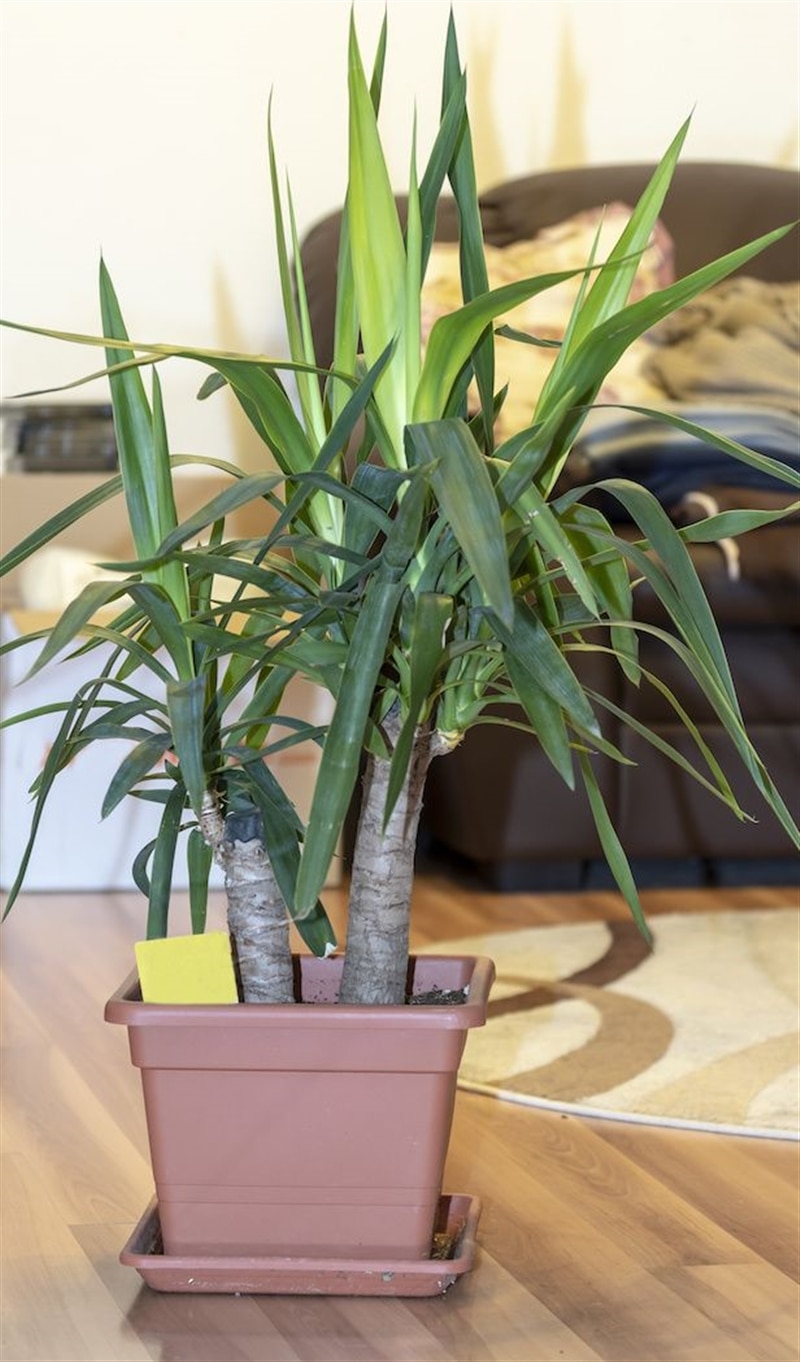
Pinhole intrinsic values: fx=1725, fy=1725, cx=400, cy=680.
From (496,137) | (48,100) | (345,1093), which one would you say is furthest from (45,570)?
(345,1093)

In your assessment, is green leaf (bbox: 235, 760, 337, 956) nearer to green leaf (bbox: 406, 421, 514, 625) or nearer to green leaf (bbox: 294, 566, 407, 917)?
green leaf (bbox: 294, 566, 407, 917)

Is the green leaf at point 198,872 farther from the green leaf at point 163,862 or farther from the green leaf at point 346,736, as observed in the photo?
the green leaf at point 346,736

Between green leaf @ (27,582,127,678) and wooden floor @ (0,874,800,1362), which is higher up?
green leaf @ (27,582,127,678)

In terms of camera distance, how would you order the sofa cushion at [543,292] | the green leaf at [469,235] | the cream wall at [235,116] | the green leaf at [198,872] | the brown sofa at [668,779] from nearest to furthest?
the green leaf at [469,235] < the green leaf at [198,872] < the brown sofa at [668,779] < the sofa cushion at [543,292] < the cream wall at [235,116]

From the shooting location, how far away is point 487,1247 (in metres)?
1.36

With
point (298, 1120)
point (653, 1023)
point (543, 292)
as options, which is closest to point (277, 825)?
point (298, 1120)

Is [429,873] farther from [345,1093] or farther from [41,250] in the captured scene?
[345,1093]

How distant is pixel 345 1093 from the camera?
1208mm

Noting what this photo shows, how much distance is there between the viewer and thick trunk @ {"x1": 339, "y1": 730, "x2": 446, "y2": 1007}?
4.08 feet

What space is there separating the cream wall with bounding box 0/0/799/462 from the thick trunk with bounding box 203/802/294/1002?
1.70 metres

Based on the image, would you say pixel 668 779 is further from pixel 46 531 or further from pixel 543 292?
pixel 46 531

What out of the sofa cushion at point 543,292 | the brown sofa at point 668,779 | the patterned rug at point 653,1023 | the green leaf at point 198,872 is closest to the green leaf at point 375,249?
the green leaf at point 198,872

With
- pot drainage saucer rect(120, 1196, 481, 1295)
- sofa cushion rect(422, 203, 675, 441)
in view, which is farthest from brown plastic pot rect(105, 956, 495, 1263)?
sofa cushion rect(422, 203, 675, 441)

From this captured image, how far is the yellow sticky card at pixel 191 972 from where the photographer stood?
122 cm
